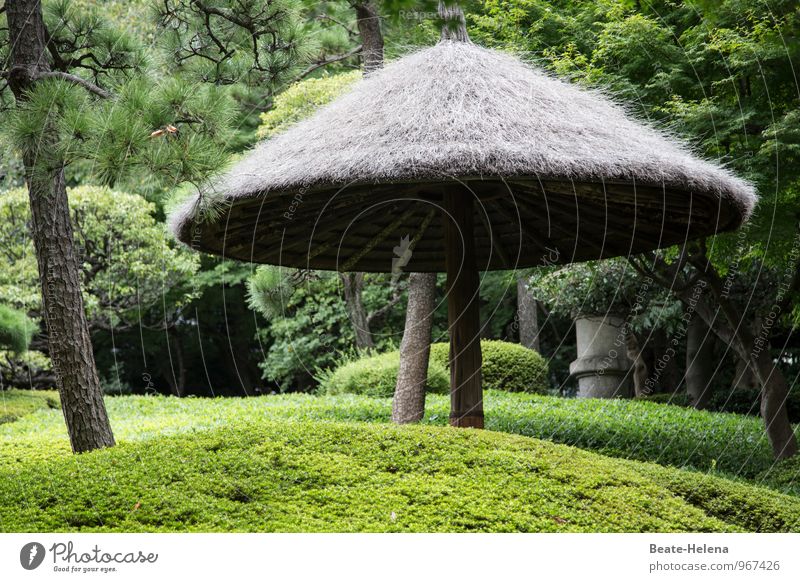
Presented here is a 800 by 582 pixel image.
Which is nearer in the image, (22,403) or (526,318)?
(22,403)

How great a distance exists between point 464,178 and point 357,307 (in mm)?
10245

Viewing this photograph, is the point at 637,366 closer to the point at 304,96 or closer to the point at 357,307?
the point at 357,307

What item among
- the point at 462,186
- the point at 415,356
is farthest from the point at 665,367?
the point at 462,186

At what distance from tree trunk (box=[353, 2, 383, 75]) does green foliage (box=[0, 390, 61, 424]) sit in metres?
7.23

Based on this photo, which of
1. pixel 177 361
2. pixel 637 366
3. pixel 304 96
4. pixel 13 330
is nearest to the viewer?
pixel 13 330

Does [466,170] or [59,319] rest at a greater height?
[466,170]

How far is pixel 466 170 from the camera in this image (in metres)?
6.16

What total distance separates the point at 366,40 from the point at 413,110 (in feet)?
14.6

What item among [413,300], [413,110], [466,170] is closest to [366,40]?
[413,300]

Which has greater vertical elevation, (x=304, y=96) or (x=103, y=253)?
(x=304, y=96)

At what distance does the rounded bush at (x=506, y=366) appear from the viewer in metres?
14.4

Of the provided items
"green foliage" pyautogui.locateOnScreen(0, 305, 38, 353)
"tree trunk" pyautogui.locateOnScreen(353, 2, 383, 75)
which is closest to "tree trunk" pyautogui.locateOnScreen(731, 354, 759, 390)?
"tree trunk" pyautogui.locateOnScreen(353, 2, 383, 75)

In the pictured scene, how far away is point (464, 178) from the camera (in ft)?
20.6
